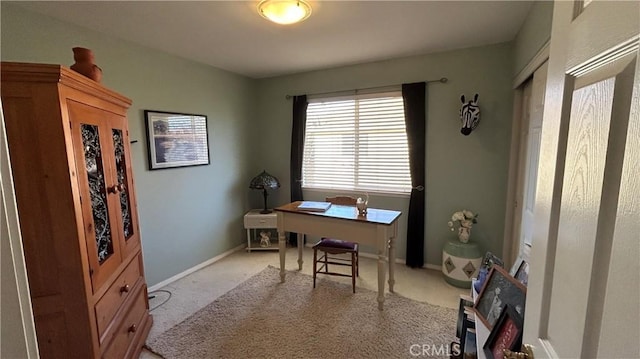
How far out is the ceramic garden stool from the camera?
2.82m

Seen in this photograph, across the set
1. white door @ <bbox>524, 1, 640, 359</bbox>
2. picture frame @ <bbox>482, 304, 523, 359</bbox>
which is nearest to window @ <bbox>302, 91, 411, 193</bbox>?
picture frame @ <bbox>482, 304, 523, 359</bbox>

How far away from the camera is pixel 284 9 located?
73.7 inches

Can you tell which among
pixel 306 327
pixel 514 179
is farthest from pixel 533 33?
pixel 306 327

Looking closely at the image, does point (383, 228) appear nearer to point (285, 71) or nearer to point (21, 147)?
point (21, 147)

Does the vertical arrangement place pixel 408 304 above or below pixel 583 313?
below

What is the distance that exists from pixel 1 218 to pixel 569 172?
1.09 meters

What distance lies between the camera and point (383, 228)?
236 centimetres

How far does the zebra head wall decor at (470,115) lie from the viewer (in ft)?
9.36

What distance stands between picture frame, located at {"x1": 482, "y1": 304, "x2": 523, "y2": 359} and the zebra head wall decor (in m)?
2.19

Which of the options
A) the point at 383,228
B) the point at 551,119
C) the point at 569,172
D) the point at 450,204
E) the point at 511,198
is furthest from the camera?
the point at 450,204

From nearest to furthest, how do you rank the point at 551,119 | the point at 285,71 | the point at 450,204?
the point at 551,119, the point at 450,204, the point at 285,71

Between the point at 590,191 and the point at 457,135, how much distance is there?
280cm

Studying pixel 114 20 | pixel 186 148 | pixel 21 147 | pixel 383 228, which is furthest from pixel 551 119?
pixel 186 148

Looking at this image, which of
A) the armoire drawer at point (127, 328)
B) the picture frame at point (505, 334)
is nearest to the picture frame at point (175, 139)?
the armoire drawer at point (127, 328)
